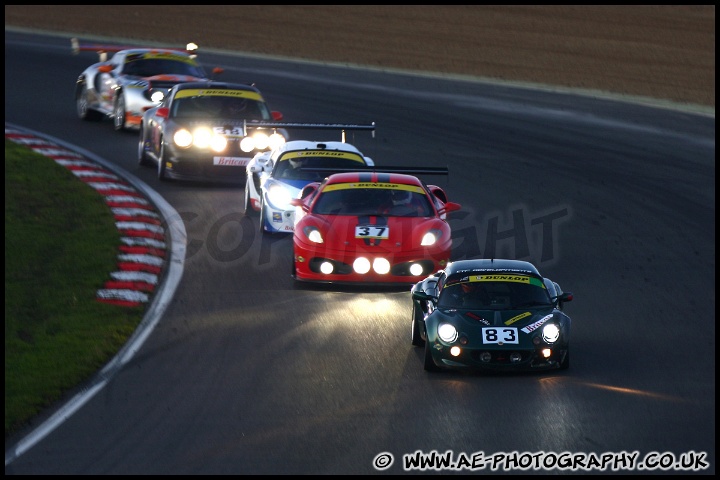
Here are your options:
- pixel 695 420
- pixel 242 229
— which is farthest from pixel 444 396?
pixel 242 229

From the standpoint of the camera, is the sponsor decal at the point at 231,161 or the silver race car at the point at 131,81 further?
the silver race car at the point at 131,81

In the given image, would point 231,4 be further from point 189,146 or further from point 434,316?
point 434,316

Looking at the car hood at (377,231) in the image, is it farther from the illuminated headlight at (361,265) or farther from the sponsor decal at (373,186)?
the sponsor decal at (373,186)

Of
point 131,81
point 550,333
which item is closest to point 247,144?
point 131,81

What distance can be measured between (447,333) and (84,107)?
16657 millimetres

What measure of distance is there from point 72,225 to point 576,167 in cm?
950

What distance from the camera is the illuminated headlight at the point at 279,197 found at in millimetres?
17578

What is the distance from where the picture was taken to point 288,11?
45.1 metres

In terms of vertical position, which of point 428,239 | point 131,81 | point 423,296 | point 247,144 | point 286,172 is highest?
point 131,81

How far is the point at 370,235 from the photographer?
15.2 metres

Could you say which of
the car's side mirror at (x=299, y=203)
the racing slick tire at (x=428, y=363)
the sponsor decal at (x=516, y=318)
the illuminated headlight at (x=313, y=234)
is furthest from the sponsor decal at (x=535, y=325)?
the car's side mirror at (x=299, y=203)

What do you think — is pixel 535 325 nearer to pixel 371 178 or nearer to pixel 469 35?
pixel 371 178

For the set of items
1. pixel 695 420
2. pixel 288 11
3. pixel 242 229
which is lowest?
pixel 695 420

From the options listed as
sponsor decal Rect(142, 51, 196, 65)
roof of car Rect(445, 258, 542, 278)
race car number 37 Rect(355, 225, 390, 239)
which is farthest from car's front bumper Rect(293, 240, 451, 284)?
sponsor decal Rect(142, 51, 196, 65)
